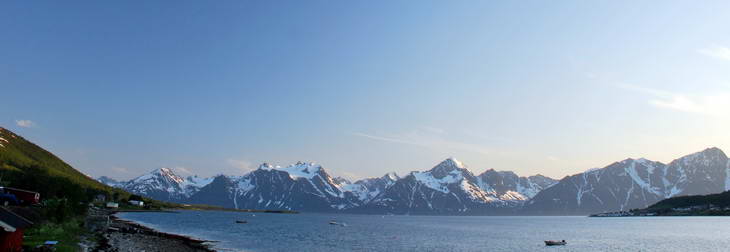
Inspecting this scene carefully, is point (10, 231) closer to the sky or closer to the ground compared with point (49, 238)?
closer to the sky

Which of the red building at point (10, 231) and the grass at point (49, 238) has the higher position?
the red building at point (10, 231)

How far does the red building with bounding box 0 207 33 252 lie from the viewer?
42406mm

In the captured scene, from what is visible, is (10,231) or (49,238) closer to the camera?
(10,231)

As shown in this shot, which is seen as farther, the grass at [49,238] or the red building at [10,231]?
the grass at [49,238]

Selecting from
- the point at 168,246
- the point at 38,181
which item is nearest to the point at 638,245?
the point at 168,246

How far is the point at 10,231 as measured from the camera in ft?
139

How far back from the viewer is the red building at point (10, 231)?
42406 millimetres

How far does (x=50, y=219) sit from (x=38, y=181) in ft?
330

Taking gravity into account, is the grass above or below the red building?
below

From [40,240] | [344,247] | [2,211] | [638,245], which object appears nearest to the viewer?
[2,211]

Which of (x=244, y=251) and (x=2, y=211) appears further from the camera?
(x=244, y=251)

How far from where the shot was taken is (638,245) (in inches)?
4670

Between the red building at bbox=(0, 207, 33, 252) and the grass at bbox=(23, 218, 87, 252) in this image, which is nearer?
the red building at bbox=(0, 207, 33, 252)

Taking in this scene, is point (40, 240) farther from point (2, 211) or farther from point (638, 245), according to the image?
point (638, 245)
